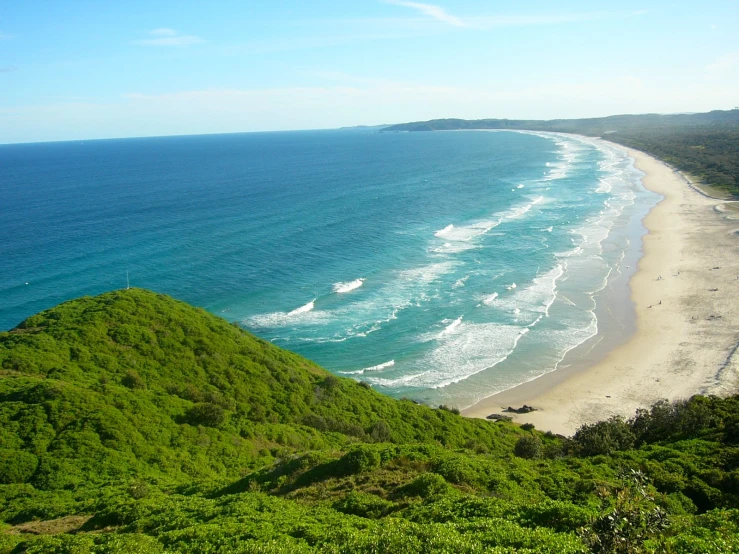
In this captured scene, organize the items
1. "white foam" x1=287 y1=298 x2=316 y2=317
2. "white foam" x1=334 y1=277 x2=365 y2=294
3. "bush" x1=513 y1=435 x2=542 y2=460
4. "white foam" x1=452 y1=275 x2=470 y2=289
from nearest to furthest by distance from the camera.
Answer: "bush" x1=513 y1=435 x2=542 y2=460
"white foam" x1=287 y1=298 x2=316 y2=317
"white foam" x1=334 y1=277 x2=365 y2=294
"white foam" x1=452 y1=275 x2=470 y2=289

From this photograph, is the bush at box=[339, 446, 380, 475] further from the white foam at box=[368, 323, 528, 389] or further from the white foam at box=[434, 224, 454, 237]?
the white foam at box=[434, 224, 454, 237]

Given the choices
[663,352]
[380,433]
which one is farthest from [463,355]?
[380,433]

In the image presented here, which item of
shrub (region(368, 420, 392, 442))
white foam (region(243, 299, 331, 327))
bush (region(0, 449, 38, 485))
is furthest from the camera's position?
white foam (region(243, 299, 331, 327))

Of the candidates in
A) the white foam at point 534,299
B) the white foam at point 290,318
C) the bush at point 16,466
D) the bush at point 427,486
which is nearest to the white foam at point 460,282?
the white foam at point 534,299

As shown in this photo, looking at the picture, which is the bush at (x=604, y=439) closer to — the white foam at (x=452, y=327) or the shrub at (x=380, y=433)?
the shrub at (x=380, y=433)

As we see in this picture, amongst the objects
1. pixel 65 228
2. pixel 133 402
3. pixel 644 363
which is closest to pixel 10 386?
pixel 133 402

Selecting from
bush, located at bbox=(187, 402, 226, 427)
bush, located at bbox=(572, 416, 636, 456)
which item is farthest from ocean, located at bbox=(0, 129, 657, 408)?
bush, located at bbox=(187, 402, 226, 427)

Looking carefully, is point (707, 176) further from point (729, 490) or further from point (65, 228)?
point (65, 228)
